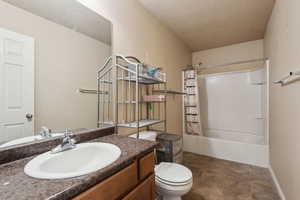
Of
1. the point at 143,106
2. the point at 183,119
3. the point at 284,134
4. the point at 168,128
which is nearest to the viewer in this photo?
the point at 284,134

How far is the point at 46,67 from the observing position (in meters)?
0.96

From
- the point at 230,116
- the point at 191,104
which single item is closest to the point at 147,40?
the point at 191,104

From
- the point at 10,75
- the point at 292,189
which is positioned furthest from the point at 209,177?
the point at 10,75

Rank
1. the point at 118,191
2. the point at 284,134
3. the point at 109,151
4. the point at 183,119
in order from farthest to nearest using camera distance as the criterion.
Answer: the point at 183,119
the point at 284,134
the point at 109,151
the point at 118,191

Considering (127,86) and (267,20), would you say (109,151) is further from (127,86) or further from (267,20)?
(267,20)

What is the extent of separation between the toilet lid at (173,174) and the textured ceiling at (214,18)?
2007mm

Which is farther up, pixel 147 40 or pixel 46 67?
pixel 147 40

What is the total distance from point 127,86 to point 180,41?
77.5 inches

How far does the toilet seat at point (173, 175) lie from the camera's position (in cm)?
124

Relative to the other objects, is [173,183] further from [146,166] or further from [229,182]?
[229,182]

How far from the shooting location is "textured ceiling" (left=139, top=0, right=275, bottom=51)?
6.25 ft

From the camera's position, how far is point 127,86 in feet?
5.52

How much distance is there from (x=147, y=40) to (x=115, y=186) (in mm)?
1841

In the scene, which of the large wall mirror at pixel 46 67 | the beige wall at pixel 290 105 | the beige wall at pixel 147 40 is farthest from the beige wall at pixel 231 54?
the large wall mirror at pixel 46 67
